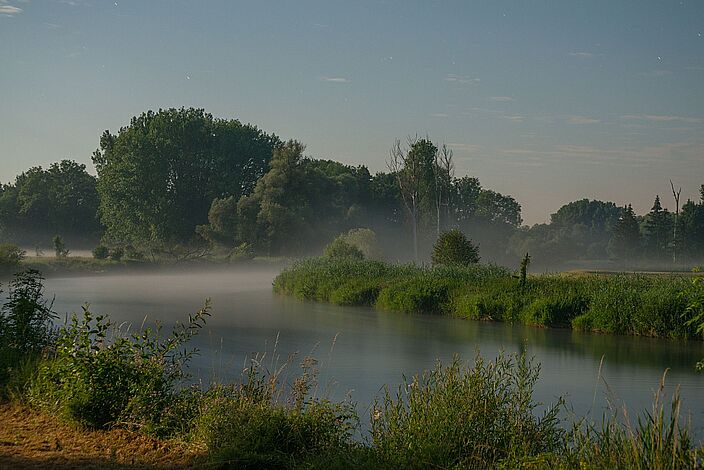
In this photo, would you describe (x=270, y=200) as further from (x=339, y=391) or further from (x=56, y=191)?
(x=339, y=391)

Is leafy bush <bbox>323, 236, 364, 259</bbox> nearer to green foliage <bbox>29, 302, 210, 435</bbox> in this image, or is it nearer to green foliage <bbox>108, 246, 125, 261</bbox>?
green foliage <bbox>108, 246, 125, 261</bbox>

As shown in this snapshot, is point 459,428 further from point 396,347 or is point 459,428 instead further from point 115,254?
point 115,254

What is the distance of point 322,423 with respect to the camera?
722cm

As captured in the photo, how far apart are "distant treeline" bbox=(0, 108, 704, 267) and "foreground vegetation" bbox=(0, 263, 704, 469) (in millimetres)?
48520

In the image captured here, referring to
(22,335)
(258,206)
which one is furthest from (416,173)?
(22,335)

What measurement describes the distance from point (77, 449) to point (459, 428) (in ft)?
11.2

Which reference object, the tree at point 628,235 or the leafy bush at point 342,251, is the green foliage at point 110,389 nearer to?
the leafy bush at point 342,251

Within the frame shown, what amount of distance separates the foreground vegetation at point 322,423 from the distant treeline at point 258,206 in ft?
159

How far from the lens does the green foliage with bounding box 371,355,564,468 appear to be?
6.30 metres

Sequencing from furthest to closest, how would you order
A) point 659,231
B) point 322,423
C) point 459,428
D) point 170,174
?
point 170,174 < point 659,231 < point 322,423 < point 459,428

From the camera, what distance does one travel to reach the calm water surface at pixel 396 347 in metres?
13.8

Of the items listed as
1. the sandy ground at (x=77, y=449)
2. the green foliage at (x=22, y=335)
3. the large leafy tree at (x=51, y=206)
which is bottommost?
the sandy ground at (x=77, y=449)

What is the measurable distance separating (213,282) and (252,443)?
43371 millimetres

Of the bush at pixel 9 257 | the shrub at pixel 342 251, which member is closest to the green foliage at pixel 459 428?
the shrub at pixel 342 251
